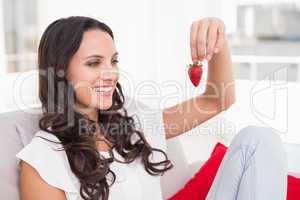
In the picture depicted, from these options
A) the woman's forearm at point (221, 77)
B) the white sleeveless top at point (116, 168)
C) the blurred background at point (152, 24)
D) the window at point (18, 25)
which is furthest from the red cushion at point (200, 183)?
the window at point (18, 25)

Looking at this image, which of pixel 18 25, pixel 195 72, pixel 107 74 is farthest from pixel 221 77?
pixel 18 25

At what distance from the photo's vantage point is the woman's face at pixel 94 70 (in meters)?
1.31

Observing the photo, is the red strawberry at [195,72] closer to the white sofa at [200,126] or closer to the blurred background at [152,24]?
the white sofa at [200,126]

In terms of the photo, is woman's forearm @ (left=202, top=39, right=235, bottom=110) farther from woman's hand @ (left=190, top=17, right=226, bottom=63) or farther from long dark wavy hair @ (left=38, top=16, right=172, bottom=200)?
long dark wavy hair @ (left=38, top=16, right=172, bottom=200)

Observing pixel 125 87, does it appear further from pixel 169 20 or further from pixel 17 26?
pixel 17 26

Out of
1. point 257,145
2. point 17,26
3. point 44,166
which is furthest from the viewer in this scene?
point 17,26

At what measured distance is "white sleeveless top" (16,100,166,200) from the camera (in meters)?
1.22

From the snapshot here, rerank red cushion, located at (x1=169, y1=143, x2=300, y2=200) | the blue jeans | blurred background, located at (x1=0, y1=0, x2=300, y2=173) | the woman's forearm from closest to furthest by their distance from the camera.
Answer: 1. the blue jeans
2. the woman's forearm
3. red cushion, located at (x1=169, y1=143, x2=300, y2=200)
4. blurred background, located at (x1=0, y1=0, x2=300, y2=173)

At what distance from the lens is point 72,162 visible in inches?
51.0

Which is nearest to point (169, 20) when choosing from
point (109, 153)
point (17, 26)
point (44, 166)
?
point (109, 153)

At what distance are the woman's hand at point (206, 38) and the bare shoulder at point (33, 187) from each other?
0.58 metres

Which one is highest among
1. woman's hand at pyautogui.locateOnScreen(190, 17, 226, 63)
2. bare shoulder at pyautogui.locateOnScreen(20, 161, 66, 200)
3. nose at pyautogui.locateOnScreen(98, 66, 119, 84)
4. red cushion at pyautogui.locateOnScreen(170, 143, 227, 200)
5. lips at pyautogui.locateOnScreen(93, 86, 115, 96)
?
woman's hand at pyautogui.locateOnScreen(190, 17, 226, 63)

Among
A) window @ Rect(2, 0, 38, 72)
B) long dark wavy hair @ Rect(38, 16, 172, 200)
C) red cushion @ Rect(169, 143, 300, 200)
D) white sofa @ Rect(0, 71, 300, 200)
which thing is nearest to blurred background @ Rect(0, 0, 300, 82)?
white sofa @ Rect(0, 71, 300, 200)

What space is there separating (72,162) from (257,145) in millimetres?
598
